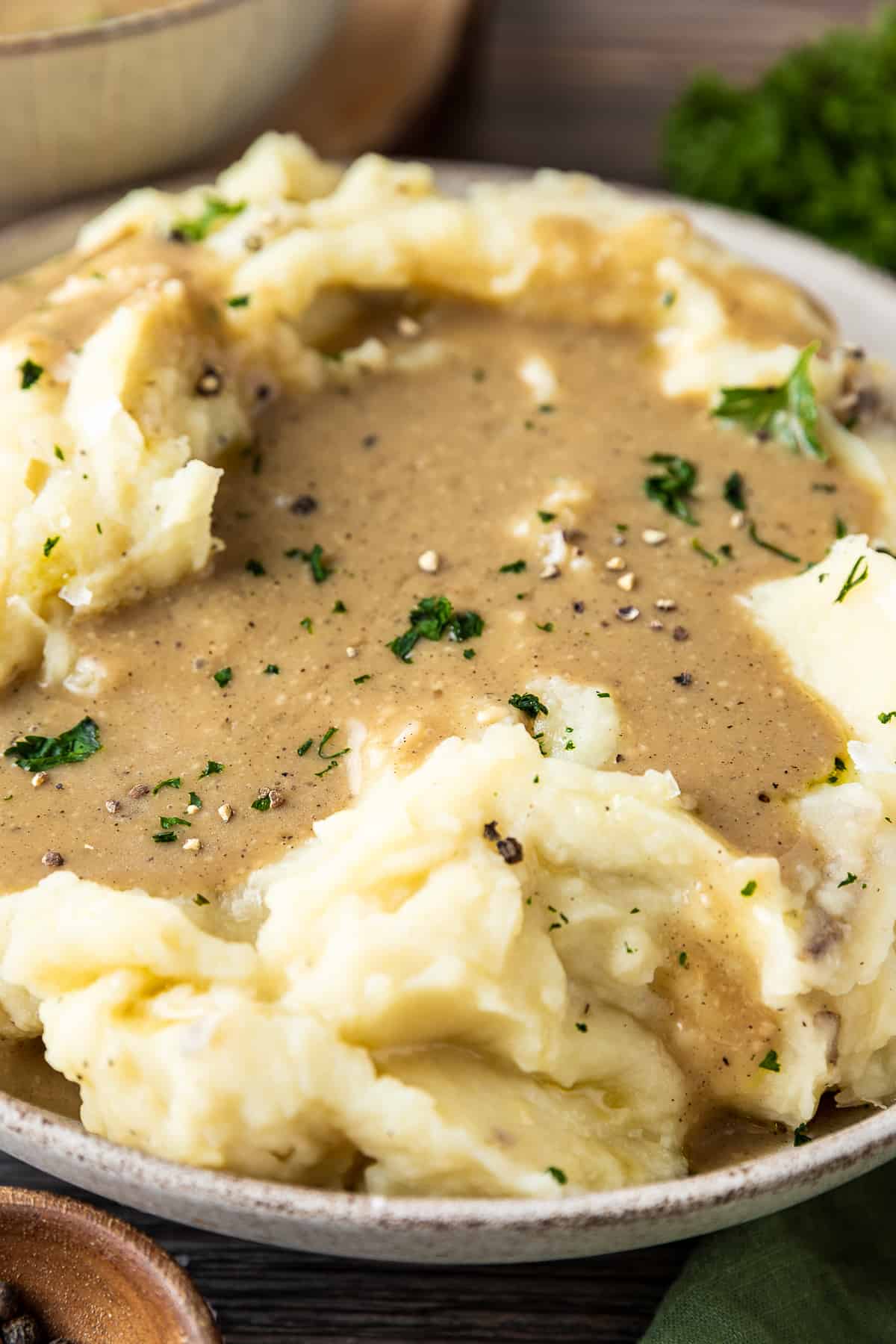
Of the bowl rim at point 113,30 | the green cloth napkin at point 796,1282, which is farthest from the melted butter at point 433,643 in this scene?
the bowl rim at point 113,30


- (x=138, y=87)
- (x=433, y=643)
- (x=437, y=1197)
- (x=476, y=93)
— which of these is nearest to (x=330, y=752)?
(x=433, y=643)

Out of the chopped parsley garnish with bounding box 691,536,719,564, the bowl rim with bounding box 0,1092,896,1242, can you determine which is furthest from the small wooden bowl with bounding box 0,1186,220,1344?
the chopped parsley garnish with bounding box 691,536,719,564

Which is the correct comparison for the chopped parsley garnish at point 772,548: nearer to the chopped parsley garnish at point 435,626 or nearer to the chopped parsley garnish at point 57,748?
the chopped parsley garnish at point 435,626

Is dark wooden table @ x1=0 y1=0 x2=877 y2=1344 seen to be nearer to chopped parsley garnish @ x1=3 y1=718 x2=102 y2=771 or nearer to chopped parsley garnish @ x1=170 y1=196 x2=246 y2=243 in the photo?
chopped parsley garnish @ x1=3 y1=718 x2=102 y2=771

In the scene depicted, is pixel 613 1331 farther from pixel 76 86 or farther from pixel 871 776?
pixel 76 86

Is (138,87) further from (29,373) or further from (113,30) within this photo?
(29,373)
